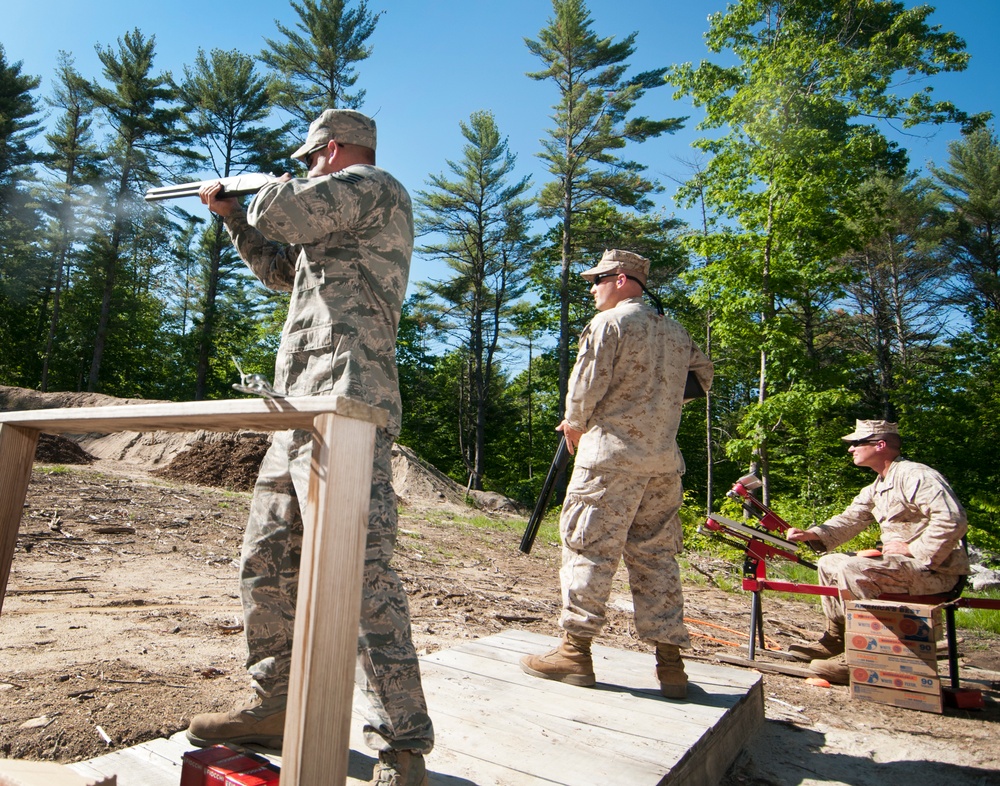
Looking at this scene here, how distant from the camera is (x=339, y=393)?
6.95 feet

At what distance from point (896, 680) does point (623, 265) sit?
3.09 meters

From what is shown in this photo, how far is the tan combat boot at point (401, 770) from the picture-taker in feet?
6.28

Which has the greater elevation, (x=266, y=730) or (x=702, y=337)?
(x=702, y=337)

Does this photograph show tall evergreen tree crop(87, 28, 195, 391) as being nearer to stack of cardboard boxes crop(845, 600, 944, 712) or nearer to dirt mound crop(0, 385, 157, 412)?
dirt mound crop(0, 385, 157, 412)

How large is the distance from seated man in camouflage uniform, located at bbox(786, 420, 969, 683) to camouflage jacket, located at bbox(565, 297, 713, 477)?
194 cm

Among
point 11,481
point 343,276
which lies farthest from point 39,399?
point 343,276

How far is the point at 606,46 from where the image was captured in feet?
82.0

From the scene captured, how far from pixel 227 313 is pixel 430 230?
10.2 m

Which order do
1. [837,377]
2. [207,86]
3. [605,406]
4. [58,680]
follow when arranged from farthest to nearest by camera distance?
1. [207,86]
2. [837,377]
3. [605,406]
4. [58,680]

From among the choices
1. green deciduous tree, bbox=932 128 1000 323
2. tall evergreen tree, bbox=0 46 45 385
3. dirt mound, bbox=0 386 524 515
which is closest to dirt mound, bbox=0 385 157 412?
dirt mound, bbox=0 386 524 515

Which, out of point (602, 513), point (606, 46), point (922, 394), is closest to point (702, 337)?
point (922, 394)

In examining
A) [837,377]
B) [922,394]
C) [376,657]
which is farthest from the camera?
[922,394]

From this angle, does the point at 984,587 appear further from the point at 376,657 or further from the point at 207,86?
the point at 207,86

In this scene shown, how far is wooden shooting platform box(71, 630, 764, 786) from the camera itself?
2209 mm
